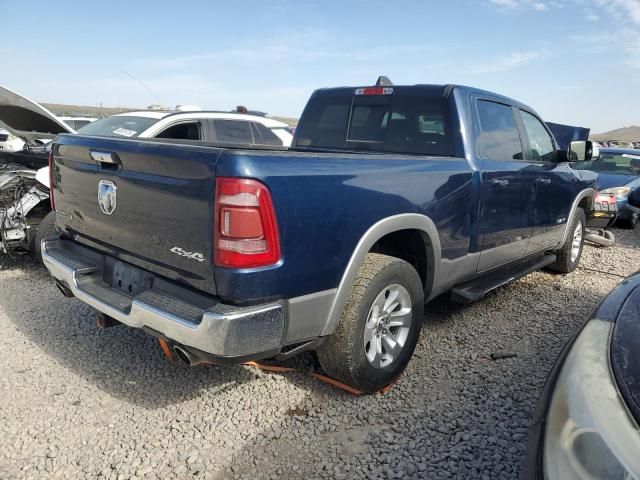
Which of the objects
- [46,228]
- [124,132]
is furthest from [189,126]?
[46,228]

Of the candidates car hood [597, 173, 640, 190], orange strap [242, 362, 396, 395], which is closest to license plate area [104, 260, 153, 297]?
orange strap [242, 362, 396, 395]

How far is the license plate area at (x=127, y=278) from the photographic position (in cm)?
258

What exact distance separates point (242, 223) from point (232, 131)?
5051mm

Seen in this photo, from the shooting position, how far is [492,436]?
A: 104 inches

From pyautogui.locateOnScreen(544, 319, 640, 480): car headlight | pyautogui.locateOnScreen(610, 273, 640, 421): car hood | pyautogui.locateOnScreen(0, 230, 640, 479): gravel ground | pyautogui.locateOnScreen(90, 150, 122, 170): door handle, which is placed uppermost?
pyautogui.locateOnScreen(90, 150, 122, 170): door handle

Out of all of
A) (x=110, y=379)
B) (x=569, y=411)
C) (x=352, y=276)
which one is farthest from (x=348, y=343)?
(x=110, y=379)

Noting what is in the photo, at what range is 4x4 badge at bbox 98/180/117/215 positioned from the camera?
263 centimetres

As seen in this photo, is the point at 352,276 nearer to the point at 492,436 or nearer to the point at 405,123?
the point at 492,436

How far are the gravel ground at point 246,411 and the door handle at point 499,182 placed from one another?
1.23 meters

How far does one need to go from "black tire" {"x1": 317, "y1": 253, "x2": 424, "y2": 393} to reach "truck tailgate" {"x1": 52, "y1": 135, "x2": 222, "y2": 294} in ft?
2.78

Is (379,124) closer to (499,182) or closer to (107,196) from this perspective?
(499,182)

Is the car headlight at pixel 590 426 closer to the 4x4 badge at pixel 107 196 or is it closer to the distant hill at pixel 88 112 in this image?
the 4x4 badge at pixel 107 196

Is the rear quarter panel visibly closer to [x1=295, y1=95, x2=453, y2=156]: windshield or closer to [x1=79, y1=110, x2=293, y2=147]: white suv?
[x1=295, y1=95, x2=453, y2=156]: windshield

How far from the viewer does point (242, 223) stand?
83.1 inches
